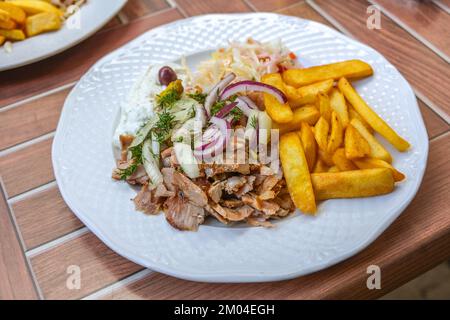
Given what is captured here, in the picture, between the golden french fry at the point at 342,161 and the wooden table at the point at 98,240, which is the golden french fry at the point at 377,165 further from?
the wooden table at the point at 98,240

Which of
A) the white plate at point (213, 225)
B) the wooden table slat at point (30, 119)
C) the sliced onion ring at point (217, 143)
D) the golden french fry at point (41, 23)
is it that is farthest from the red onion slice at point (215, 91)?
the golden french fry at point (41, 23)

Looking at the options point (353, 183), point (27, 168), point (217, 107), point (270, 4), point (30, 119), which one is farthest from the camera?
point (270, 4)

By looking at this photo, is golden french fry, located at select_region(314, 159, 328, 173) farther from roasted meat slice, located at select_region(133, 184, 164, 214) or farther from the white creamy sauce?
the white creamy sauce

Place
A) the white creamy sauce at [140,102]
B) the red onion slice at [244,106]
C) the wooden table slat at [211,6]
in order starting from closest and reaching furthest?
1. the red onion slice at [244,106]
2. the white creamy sauce at [140,102]
3. the wooden table slat at [211,6]

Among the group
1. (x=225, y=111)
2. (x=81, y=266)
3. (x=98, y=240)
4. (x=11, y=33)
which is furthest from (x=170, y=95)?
(x=11, y=33)

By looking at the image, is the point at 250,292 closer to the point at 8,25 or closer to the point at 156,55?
the point at 156,55

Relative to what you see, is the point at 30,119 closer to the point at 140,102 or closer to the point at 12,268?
the point at 140,102
